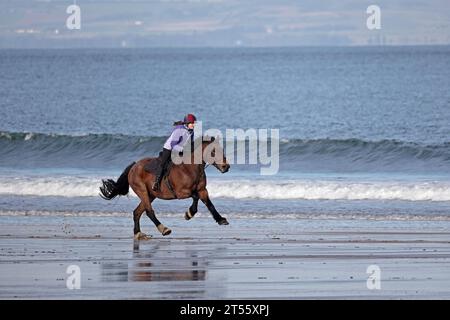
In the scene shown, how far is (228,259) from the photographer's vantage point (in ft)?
50.1

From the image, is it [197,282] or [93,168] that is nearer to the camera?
[197,282]

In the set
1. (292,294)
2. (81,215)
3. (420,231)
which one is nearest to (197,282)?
(292,294)

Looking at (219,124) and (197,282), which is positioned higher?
(219,124)

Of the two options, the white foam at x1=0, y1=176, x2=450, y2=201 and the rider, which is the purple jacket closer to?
the rider

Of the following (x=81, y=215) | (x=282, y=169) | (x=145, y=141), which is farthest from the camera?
(x=145, y=141)

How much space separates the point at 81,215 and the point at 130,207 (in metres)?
1.61

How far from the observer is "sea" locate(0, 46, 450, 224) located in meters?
23.5

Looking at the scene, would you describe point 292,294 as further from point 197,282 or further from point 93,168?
point 93,168

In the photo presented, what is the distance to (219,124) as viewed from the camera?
5681cm

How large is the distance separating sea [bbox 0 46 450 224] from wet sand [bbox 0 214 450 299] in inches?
81.3

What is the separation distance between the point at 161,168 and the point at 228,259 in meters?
2.87

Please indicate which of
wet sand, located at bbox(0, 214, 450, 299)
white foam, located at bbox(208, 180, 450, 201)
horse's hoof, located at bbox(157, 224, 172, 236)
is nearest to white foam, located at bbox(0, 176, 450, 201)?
white foam, located at bbox(208, 180, 450, 201)

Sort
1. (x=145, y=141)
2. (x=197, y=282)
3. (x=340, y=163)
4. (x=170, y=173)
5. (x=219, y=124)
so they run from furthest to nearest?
(x=219, y=124) → (x=145, y=141) → (x=340, y=163) → (x=170, y=173) → (x=197, y=282)

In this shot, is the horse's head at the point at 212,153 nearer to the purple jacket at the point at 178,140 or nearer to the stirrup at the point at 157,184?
the purple jacket at the point at 178,140
